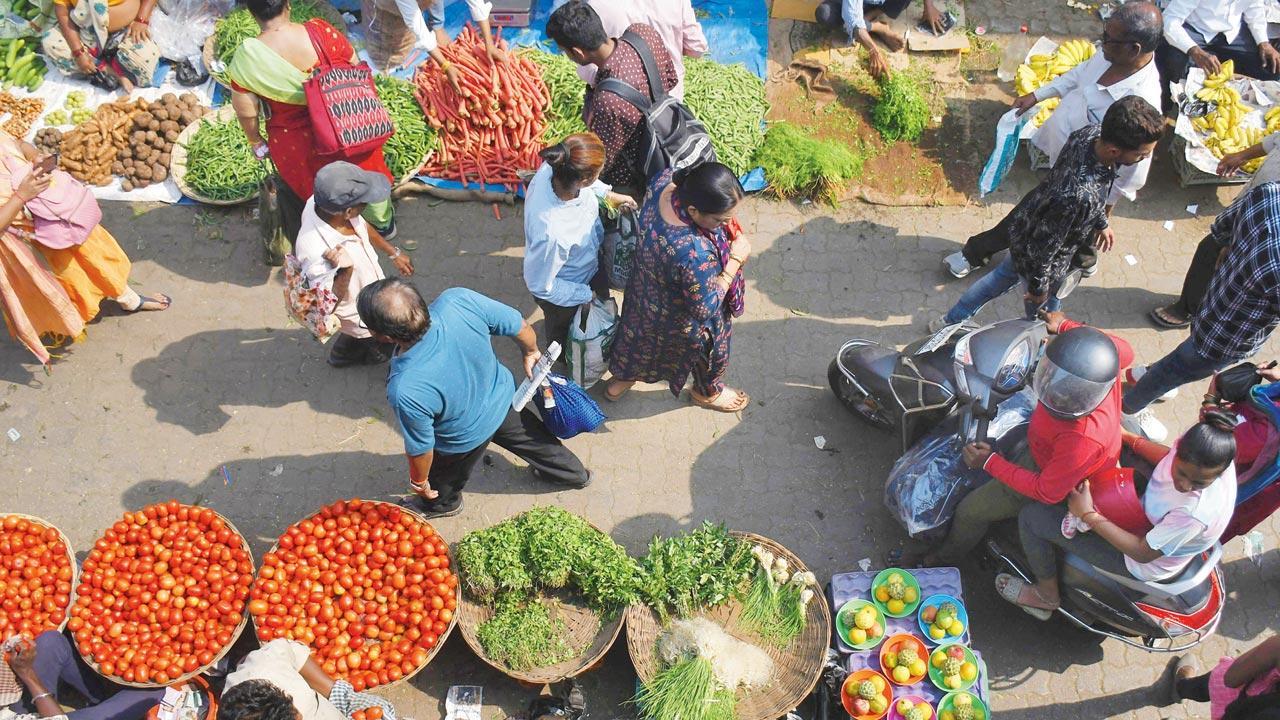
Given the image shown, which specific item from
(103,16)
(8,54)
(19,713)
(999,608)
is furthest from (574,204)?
(8,54)

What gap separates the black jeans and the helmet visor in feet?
8.44

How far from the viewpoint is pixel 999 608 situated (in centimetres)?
510

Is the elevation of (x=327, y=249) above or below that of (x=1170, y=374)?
above

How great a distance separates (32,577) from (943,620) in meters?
4.63

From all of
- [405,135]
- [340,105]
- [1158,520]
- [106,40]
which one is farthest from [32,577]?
[1158,520]

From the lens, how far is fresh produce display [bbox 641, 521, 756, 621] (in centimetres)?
461

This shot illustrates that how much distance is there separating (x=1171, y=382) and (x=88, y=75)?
320 inches

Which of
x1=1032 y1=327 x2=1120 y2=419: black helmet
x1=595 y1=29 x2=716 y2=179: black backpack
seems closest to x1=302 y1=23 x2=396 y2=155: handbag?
x1=595 y1=29 x2=716 y2=179: black backpack

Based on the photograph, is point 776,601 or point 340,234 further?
point 340,234

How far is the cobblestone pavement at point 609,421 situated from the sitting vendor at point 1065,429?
102 cm

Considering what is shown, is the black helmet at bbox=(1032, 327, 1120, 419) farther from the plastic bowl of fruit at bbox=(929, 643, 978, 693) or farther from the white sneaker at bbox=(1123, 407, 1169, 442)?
the white sneaker at bbox=(1123, 407, 1169, 442)

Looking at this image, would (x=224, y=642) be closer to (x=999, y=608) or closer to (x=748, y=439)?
(x=748, y=439)

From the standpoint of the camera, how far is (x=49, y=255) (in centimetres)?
552

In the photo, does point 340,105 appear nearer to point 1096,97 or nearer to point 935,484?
point 935,484
